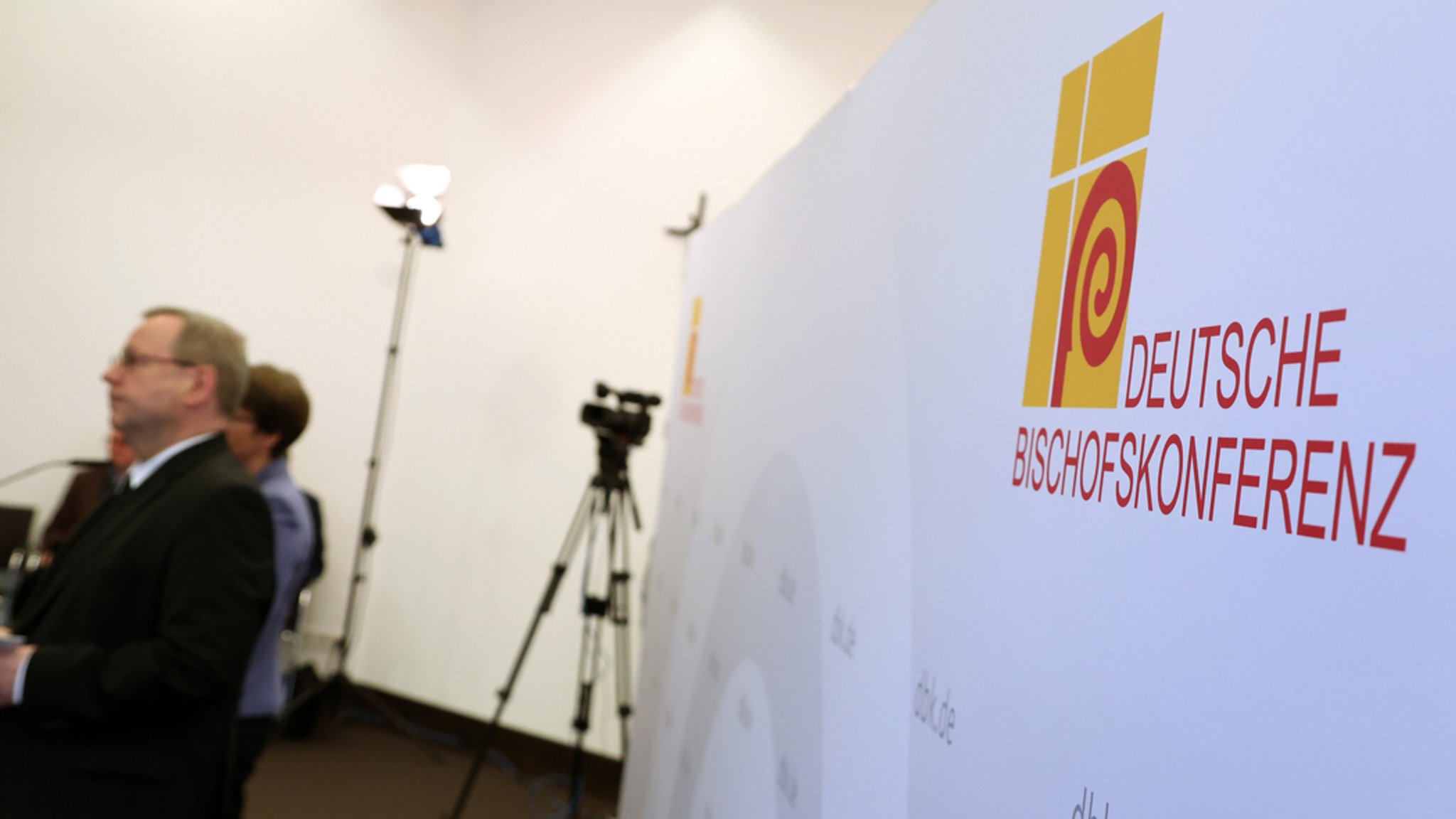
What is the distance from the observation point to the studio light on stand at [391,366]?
4.75 metres

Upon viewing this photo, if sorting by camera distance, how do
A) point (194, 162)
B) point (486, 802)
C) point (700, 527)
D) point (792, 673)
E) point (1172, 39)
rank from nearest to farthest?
point (1172, 39)
point (792, 673)
point (700, 527)
point (486, 802)
point (194, 162)

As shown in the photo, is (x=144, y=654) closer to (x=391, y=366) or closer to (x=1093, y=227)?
(x=1093, y=227)

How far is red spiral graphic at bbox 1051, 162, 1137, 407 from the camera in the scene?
2.94 ft

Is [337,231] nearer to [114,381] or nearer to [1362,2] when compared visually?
[114,381]

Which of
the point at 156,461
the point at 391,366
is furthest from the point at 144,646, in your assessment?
the point at 391,366

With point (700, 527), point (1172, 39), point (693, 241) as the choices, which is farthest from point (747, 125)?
point (1172, 39)

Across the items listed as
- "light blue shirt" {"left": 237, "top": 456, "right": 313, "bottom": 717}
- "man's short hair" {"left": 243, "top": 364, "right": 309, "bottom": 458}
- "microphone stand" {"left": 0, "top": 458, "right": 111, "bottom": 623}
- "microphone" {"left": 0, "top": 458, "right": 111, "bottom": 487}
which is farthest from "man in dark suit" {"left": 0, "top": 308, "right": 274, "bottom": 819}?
"microphone" {"left": 0, "top": 458, "right": 111, "bottom": 487}

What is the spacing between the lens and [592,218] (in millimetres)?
5441

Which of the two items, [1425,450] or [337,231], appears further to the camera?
[337,231]

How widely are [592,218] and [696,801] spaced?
11.7 ft

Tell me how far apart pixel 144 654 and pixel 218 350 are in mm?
680

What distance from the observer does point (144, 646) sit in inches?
79.1

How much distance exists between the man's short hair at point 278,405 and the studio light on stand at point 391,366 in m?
1.78

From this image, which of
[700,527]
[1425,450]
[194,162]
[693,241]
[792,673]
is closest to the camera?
[1425,450]
